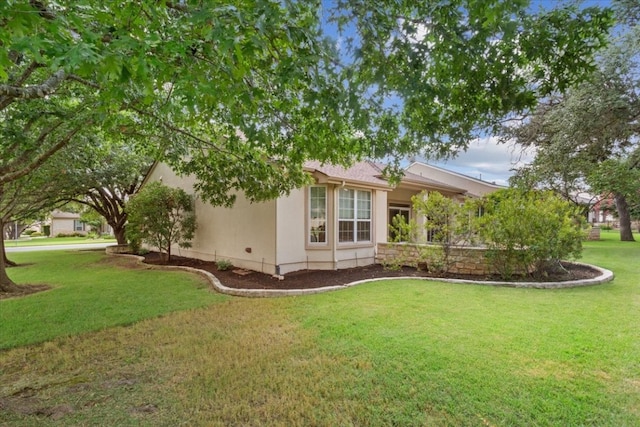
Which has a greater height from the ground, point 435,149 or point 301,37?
point 301,37

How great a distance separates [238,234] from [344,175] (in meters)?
4.47

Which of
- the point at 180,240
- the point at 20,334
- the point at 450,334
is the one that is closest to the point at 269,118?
the point at 450,334

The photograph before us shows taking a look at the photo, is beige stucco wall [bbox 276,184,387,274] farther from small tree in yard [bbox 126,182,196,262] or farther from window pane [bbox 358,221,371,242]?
small tree in yard [bbox 126,182,196,262]

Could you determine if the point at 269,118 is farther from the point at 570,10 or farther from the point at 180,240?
the point at 180,240

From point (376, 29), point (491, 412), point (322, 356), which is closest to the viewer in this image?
point (491, 412)

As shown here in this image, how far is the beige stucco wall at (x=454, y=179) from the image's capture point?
72.7ft

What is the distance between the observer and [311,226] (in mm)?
11297

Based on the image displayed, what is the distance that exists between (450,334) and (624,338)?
261 cm

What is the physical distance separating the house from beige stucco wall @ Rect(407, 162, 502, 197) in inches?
440

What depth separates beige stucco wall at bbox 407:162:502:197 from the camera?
2216 cm

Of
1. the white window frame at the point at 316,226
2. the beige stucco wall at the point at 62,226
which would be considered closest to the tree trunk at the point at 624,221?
the white window frame at the point at 316,226

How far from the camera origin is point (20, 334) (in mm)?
5594

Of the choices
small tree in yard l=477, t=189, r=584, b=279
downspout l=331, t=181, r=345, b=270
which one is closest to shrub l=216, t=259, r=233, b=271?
downspout l=331, t=181, r=345, b=270

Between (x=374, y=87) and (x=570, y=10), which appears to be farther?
(x=374, y=87)
